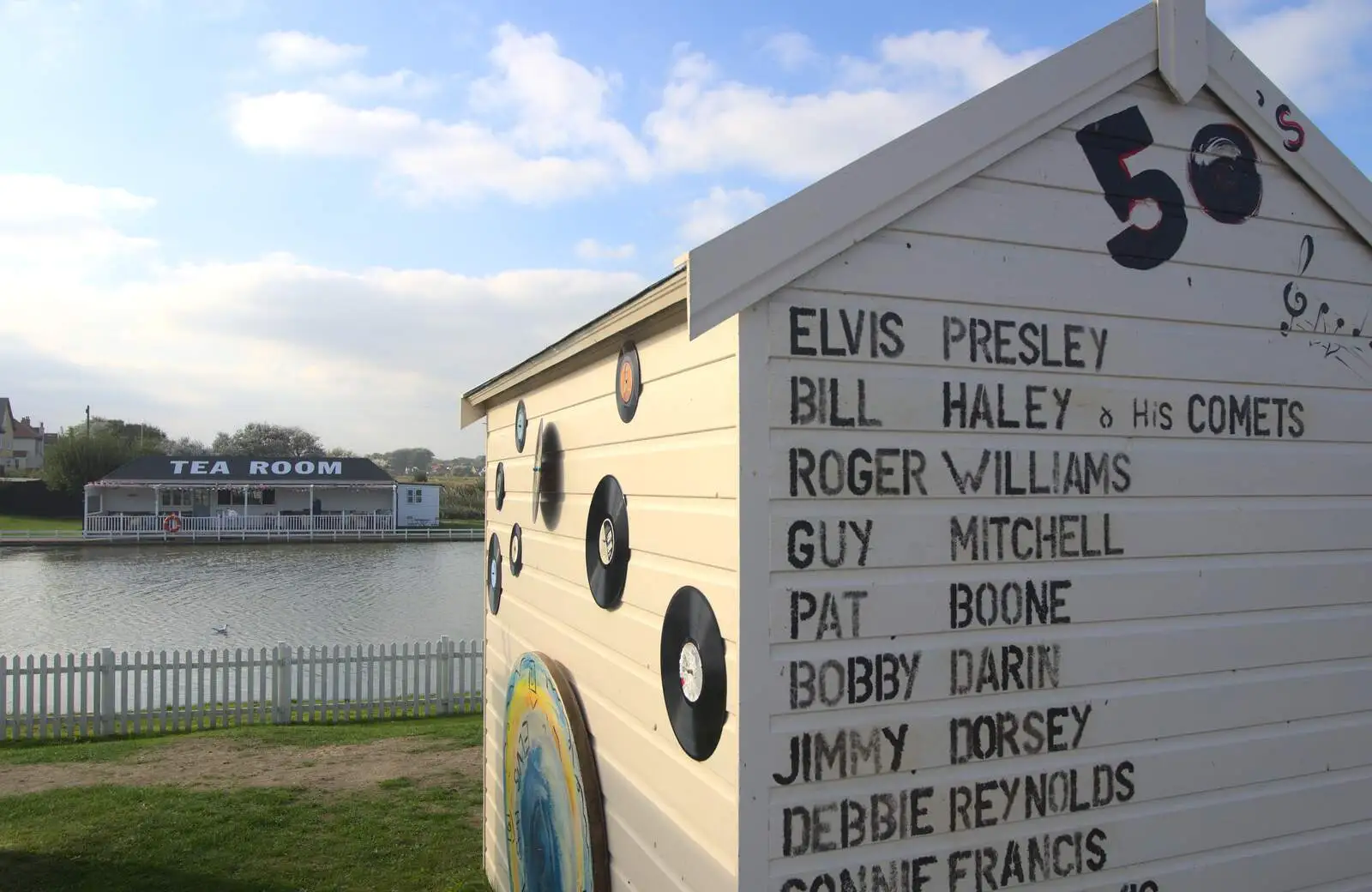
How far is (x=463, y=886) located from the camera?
665 centimetres

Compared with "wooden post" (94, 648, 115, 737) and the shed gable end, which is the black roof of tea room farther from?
the shed gable end

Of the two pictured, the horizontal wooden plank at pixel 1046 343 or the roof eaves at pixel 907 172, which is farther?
the horizontal wooden plank at pixel 1046 343

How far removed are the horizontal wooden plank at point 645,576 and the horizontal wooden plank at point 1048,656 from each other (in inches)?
8.9

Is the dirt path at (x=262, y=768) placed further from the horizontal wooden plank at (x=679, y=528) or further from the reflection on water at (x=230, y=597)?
the reflection on water at (x=230, y=597)

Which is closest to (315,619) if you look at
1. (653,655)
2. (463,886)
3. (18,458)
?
(463,886)

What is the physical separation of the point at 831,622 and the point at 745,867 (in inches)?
31.0

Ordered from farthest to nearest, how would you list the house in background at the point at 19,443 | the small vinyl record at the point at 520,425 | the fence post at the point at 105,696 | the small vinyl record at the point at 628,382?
the house in background at the point at 19,443 < the fence post at the point at 105,696 < the small vinyl record at the point at 520,425 < the small vinyl record at the point at 628,382

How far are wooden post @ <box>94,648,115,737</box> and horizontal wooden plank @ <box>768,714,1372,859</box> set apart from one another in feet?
40.0

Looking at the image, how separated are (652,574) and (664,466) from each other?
425 mm

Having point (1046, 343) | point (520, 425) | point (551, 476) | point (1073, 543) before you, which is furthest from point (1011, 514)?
point (520, 425)

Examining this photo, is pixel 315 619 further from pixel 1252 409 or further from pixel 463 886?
pixel 1252 409

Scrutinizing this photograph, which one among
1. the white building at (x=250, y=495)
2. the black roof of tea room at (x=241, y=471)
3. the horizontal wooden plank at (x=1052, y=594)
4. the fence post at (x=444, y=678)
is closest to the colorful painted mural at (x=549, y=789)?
the horizontal wooden plank at (x=1052, y=594)

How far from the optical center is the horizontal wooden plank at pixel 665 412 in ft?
9.95

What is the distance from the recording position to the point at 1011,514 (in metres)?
3.39
